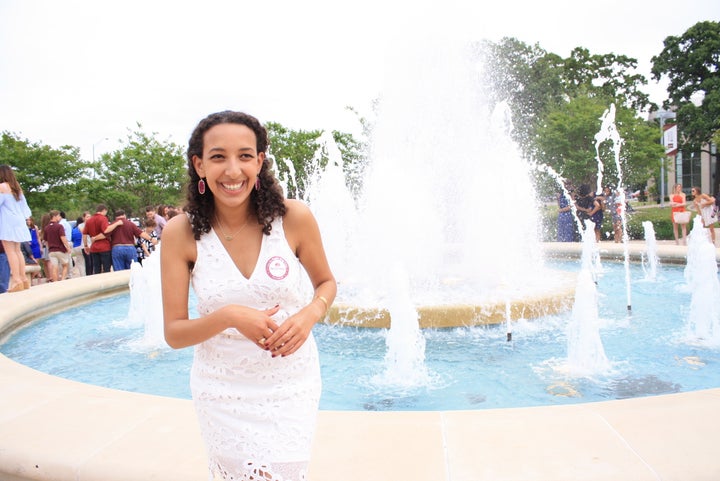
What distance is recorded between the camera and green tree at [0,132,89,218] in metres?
22.7

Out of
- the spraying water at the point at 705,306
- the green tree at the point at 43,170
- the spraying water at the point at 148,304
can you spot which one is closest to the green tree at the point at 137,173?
the green tree at the point at 43,170

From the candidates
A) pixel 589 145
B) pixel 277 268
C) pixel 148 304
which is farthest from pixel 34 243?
pixel 589 145

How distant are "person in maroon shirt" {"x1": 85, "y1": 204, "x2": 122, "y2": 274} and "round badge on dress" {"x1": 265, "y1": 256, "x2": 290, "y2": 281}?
31.5 feet

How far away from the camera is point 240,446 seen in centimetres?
169

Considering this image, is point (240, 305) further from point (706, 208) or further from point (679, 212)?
point (679, 212)

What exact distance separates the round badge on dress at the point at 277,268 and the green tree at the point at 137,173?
2490 cm

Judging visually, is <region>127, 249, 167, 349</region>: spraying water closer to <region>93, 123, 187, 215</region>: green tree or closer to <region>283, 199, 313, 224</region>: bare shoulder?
<region>283, 199, 313, 224</region>: bare shoulder

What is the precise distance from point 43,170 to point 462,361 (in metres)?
22.6

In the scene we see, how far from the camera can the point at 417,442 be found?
8.79ft

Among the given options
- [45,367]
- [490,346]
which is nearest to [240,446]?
[490,346]

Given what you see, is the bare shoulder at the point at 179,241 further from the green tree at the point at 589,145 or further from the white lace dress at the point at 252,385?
the green tree at the point at 589,145

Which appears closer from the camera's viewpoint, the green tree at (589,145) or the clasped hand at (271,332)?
the clasped hand at (271,332)

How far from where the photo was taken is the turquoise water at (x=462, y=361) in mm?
4359

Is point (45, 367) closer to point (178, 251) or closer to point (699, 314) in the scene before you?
point (178, 251)
